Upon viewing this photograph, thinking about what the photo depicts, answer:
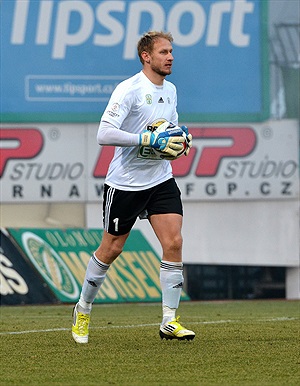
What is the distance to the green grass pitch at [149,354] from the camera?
5859mm

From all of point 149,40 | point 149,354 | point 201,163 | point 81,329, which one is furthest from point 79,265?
point 149,354

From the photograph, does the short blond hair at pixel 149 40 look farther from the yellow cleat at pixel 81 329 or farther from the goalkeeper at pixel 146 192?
the yellow cleat at pixel 81 329

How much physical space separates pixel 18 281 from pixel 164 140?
8595 millimetres

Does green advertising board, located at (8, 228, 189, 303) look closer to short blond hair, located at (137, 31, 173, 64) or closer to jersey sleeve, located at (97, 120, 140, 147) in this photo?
short blond hair, located at (137, 31, 173, 64)

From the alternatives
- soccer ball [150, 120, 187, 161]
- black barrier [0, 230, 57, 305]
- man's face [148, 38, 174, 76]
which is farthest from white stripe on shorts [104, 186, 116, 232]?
black barrier [0, 230, 57, 305]

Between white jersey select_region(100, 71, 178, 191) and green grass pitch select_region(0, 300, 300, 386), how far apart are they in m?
1.14

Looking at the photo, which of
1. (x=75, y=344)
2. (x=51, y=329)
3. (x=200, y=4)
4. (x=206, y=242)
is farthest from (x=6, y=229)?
(x=75, y=344)

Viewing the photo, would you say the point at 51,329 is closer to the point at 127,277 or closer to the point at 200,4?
the point at 127,277

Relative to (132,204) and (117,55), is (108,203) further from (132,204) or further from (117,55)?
(117,55)

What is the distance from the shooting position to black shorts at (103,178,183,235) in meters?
7.95

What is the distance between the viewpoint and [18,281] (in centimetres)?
1587

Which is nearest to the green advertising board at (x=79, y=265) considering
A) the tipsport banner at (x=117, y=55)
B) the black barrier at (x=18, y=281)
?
the black barrier at (x=18, y=281)

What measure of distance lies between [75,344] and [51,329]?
1.55 metres

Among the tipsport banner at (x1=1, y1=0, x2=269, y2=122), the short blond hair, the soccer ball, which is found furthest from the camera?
the tipsport banner at (x1=1, y1=0, x2=269, y2=122)
